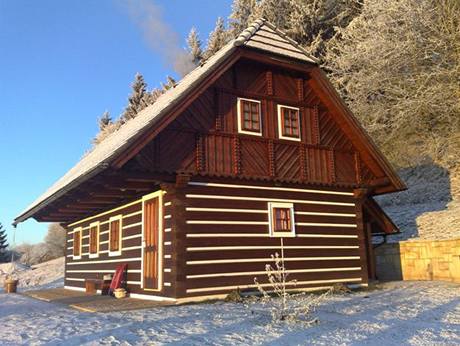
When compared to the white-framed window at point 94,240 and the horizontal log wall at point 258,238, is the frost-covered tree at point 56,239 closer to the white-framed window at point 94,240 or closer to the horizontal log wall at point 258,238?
the white-framed window at point 94,240

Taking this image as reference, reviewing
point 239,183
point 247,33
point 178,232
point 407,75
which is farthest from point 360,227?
point 407,75

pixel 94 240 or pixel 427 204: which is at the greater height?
pixel 427 204

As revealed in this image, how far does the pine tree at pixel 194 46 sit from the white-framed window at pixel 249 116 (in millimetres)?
28503

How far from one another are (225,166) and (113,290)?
16.1 feet

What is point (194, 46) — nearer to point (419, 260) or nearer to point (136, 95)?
point (136, 95)

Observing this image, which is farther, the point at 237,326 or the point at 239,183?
the point at 239,183

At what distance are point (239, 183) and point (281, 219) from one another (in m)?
1.67

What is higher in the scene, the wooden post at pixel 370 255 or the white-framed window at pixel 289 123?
the white-framed window at pixel 289 123

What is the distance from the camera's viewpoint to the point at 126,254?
13.8 m

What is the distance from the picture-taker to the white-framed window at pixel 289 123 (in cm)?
1341

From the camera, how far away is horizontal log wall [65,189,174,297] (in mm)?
11398

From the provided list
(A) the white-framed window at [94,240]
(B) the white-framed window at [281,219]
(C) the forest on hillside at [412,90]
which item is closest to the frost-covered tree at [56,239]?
(A) the white-framed window at [94,240]

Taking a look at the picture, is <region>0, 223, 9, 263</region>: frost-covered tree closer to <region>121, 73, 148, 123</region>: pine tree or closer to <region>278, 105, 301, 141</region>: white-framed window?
<region>121, 73, 148, 123</region>: pine tree

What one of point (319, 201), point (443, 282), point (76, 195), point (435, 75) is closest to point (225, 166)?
point (319, 201)
